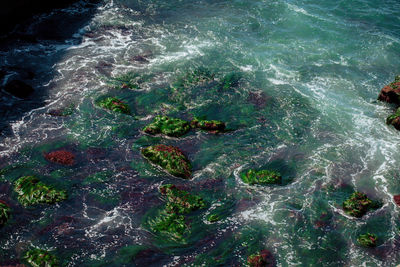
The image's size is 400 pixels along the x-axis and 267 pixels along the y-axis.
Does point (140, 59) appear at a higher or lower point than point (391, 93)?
lower

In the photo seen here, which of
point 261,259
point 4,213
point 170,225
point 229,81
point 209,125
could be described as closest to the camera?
point 261,259

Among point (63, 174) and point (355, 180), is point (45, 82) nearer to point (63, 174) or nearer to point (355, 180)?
point (63, 174)

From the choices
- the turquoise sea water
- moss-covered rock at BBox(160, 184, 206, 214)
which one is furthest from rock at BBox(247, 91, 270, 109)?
moss-covered rock at BBox(160, 184, 206, 214)

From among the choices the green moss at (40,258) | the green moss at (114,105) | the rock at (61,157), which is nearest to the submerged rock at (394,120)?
the green moss at (114,105)

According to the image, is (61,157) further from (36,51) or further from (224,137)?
(36,51)

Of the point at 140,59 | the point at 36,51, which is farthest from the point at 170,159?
the point at 36,51

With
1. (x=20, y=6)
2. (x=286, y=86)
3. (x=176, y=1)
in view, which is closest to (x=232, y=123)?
(x=286, y=86)
